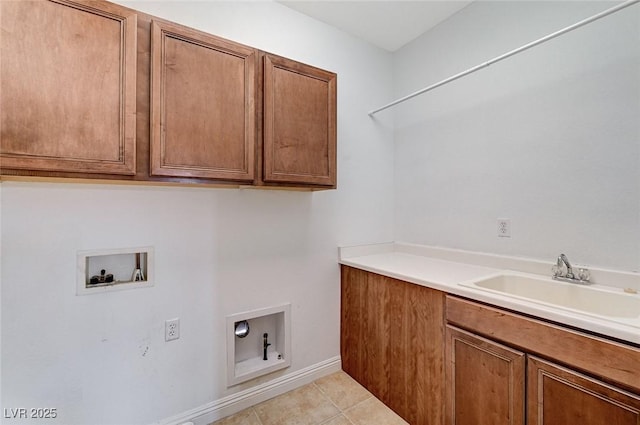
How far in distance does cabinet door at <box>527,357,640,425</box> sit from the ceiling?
2212 mm

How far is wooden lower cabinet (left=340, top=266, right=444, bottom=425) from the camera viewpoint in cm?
146

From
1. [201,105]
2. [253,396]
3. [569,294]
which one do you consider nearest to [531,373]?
[569,294]

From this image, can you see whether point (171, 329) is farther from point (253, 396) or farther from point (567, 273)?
point (567, 273)

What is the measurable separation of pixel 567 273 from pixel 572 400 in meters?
0.69

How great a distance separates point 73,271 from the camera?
4.20ft

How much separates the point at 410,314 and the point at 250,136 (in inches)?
52.4

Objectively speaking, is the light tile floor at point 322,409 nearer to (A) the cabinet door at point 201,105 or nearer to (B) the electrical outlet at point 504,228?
(B) the electrical outlet at point 504,228

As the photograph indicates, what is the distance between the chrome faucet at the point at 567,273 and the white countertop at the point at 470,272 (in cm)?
4

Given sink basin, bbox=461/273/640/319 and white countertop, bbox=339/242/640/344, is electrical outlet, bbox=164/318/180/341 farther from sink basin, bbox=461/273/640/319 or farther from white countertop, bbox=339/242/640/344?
sink basin, bbox=461/273/640/319

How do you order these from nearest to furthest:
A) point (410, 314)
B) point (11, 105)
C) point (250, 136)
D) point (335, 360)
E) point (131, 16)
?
point (11, 105), point (131, 16), point (250, 136), point (410, 314), point (335, 360)

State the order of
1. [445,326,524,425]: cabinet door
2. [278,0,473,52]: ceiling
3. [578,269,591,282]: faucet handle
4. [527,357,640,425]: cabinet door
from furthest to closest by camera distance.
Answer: [278,0,473,52]: ceiling → [578,269,591,282]: faucet handle → [445,326,524,425]: cabinet door → [527,357,640,425]: cabinet door

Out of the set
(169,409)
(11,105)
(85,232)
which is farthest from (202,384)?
(11,105)

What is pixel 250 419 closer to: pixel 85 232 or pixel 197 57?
pixel 85 232

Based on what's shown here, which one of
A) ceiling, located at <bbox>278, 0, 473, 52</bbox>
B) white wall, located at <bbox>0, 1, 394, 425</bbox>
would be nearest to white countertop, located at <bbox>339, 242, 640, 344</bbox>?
white wall, located at <bbox>0, 1, 394, 425</bbox>
